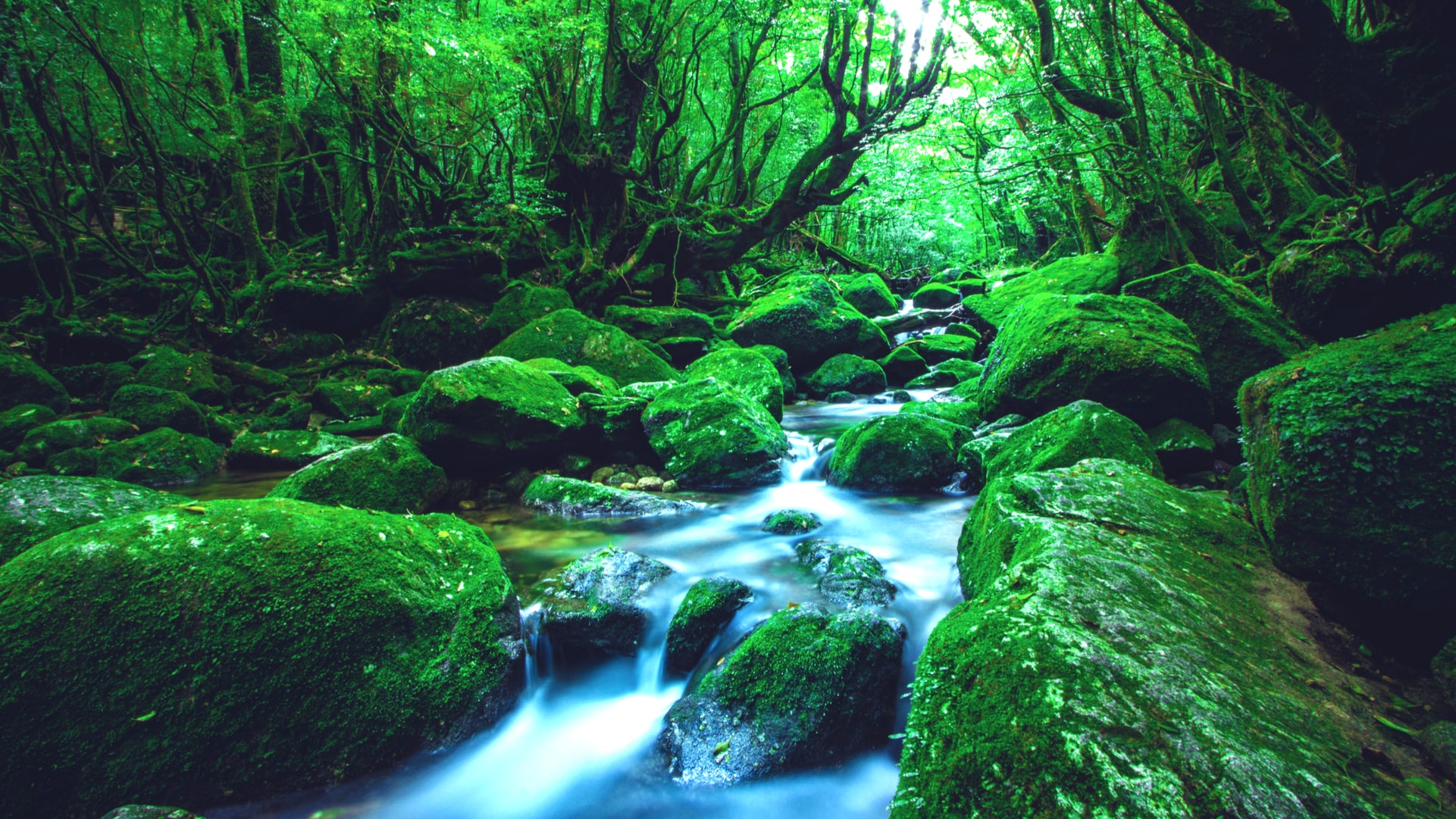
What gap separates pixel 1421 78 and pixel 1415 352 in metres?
1.87

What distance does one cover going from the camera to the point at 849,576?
4.41 meters

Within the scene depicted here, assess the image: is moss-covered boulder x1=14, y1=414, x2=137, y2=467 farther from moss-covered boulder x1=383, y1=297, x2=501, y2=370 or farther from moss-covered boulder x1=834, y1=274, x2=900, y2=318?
moss-covered boulder x1=834, y1=274, x2=900, y2=318

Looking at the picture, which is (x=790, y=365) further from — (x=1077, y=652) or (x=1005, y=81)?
(x=1077, y=652)

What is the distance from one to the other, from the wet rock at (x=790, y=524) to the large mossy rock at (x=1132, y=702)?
3.03 meters

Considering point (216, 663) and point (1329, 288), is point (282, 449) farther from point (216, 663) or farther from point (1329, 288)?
point (1329, 288)

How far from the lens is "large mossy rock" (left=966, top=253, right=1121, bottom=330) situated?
1038cm

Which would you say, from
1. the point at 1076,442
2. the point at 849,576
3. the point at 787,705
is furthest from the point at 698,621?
the point at 1076,442

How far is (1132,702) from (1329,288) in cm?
557

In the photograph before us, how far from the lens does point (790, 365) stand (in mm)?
13547

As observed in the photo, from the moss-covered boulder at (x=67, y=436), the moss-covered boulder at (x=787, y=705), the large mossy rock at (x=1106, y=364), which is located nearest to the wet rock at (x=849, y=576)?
the moss-covered boulder at (x=787, y=705)

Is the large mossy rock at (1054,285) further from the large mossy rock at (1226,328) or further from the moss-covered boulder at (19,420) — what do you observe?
the moss-covered boulder at (19,420)

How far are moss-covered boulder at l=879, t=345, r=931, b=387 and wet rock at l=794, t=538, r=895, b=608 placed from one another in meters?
9.10

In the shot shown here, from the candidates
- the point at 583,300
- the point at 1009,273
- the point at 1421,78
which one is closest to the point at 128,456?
the point at 583,300

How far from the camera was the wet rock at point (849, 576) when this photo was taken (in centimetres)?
422
